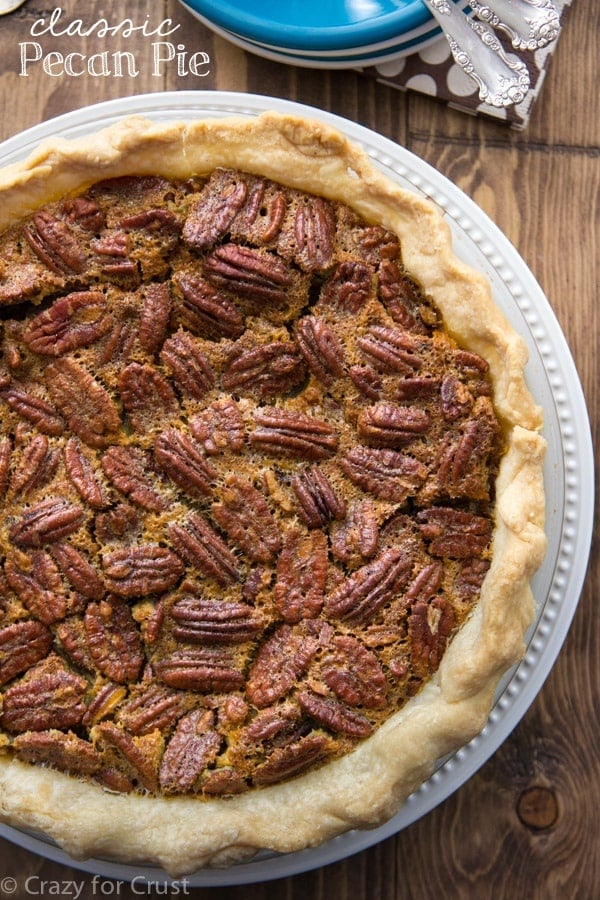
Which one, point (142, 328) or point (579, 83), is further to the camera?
point (579, 83)

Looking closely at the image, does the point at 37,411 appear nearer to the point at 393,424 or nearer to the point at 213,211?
the point at 213,211

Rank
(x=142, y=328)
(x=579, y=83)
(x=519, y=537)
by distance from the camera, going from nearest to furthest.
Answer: (x=519, y=537) < (x=142, y=328) < (x=579, y=83)

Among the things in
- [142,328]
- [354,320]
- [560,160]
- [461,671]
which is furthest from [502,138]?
[461,671]

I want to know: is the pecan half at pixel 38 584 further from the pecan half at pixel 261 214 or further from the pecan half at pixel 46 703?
the pecan half at pixel 261 214

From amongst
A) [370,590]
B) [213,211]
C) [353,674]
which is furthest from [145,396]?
[353,674]

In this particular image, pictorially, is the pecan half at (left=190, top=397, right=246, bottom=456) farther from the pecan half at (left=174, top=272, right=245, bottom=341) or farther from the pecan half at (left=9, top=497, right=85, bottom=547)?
the pecan half at (left=9, top=497, right=85, bottom=547)

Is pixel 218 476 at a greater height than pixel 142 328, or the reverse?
pixel 142 328

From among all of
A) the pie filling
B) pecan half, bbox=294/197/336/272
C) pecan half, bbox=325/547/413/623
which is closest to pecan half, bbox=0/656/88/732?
the pie filling

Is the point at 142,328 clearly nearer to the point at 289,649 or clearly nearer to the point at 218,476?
the point at 218,476
